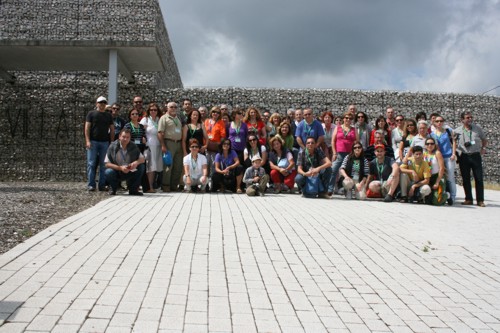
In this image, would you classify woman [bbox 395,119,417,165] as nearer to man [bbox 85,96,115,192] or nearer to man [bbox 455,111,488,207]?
man [bbox 455,111,488,207]

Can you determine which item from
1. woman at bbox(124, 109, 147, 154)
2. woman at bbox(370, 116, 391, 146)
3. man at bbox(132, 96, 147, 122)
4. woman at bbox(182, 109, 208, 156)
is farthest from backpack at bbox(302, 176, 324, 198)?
man at bbox(132, 96, 147, 122)

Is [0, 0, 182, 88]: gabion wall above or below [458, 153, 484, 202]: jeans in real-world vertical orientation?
above

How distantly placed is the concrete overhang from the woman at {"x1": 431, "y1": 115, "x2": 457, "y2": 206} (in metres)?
8.93

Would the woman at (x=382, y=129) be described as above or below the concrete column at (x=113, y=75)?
below

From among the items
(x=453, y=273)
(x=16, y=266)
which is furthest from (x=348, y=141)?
(x=16, y=266)

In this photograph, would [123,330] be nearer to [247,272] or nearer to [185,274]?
[185,274]

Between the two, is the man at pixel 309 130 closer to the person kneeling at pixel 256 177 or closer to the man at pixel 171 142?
the person kneeling at pixel 256 177

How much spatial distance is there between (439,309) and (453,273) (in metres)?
1.28

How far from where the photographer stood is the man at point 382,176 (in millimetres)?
11117

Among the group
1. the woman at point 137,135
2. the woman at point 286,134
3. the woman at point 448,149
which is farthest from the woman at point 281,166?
the woman at point 448,149

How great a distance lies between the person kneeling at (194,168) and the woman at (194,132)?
0.33 meters

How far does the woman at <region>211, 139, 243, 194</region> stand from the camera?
38.4 ft

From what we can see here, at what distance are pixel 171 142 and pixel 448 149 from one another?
6464 millimetres

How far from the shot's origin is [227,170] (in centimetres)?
1166
